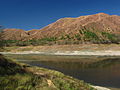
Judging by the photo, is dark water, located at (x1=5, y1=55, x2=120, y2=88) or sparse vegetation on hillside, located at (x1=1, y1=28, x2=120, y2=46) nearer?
dark water, located at (x1=5, y1=55, x2=120, y2=88)

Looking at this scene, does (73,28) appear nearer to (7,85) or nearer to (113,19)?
(113,19)

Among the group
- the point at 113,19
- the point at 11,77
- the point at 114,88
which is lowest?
the point at 114,88

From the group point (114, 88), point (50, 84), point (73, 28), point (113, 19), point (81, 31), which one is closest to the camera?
point (50, 84)

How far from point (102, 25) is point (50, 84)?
175512 mm

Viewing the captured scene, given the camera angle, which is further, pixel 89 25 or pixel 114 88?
pixel 89 25

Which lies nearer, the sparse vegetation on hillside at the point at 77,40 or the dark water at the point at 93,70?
the dark water at the point at 93,70

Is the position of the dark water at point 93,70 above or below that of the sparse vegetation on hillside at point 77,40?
below

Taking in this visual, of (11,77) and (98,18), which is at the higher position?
(98,18)

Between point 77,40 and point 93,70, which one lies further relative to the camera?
point 77,40

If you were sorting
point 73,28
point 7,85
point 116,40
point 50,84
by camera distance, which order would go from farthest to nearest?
point 73,28, point 116,40, point 50,84, point 7,85

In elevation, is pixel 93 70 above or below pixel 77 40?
below

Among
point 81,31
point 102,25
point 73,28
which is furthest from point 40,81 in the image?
point 102,25

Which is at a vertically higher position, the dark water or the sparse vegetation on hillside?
the sparse vegetation on hillside

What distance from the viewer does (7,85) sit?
290 inches
